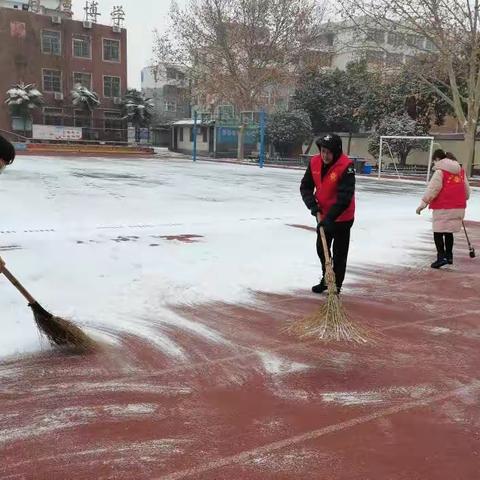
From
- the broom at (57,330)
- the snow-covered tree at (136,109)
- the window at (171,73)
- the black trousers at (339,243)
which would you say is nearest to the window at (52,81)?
the snow-covered tree at (136,109)

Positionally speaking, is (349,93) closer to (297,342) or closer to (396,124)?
(396,124)

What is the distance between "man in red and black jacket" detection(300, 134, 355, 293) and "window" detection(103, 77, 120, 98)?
46769 millimetres

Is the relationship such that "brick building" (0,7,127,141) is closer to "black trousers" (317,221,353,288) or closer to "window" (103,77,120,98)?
"window" (103,77,120,98)

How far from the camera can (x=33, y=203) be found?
1099 cm

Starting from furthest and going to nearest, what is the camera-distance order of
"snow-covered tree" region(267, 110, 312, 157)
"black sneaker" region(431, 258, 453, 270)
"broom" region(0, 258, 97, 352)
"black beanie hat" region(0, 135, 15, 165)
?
"snow-covered tree" region(267, 110, 312, 157), "black sneaker" region(431, 258, 453, 270), "broom" region(0, 258, 97, 352), "black beanie hat" region(0, 135, 15, 165)

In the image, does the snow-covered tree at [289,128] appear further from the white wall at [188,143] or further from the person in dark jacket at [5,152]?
the person in dark jacket at [5,152]

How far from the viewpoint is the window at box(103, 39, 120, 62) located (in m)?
48.9

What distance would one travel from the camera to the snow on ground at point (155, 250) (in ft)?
15.7

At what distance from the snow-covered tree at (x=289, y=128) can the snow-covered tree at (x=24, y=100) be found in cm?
1889

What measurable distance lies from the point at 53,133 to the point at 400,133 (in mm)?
27122

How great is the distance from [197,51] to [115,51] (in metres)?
16.4

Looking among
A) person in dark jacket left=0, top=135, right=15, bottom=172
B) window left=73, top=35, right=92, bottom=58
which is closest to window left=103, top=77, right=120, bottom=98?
window left=73, top=35, right=92, bottom=58

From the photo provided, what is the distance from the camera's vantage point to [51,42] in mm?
46938

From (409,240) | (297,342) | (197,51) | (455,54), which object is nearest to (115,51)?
(197,51)
